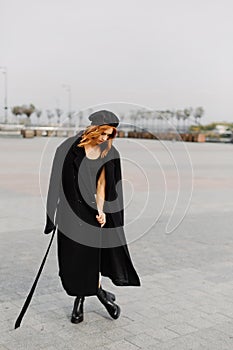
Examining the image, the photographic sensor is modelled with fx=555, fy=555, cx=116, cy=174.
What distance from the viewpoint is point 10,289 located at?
526 cm

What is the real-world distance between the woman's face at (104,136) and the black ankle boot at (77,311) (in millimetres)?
1272

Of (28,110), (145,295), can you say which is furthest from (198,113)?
(145,295)

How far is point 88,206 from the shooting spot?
4.18m

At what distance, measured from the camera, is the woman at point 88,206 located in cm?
417

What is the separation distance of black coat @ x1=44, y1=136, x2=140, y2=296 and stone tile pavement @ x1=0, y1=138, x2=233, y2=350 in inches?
15.3

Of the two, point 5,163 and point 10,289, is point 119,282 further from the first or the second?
point 5,163

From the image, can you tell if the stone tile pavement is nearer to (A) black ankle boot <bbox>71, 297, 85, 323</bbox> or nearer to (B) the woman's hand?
(A) black ankle boot <bbox>71, 297, 85, 323</bbox>

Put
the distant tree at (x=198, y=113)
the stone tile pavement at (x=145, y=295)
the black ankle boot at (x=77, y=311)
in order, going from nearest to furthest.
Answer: the stone tile pavement at (x=145, y=295)
the black ankle boot at (x=77, y=311)
the distant tree at (x=198, y=113)

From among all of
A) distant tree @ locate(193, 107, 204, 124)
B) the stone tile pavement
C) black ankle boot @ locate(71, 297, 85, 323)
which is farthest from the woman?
distant tree @ locate(193, 107, 204, 124)

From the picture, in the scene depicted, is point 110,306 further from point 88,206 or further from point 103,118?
point 103,118

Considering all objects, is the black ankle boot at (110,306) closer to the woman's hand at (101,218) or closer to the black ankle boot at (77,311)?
the black ankle boot at (77,311)

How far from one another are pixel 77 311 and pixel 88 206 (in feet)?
2.87

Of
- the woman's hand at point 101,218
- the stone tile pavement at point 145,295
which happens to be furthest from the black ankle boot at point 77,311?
the woman's hand at point 101,218

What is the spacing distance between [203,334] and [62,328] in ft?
3.55
